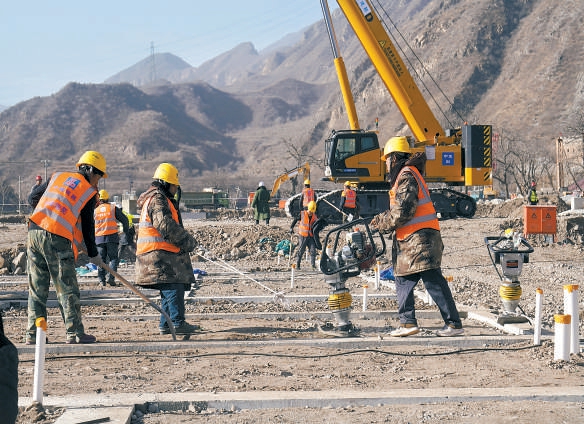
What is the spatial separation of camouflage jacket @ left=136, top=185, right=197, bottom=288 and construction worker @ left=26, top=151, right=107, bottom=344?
0.60 meters

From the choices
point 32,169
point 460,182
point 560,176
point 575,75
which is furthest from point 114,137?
point 460,182

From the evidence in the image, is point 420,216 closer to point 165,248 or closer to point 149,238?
point 165,248

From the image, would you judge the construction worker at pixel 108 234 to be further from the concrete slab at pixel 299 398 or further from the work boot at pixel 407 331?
the concrete slab at pixel 299 398

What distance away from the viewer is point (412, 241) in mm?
7055

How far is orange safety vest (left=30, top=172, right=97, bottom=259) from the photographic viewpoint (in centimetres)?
693

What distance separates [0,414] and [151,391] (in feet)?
9.87

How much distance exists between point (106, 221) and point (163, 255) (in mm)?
6085

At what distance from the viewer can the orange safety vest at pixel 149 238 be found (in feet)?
24.3

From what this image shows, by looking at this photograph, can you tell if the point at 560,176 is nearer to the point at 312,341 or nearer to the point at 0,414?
the point at 312,341

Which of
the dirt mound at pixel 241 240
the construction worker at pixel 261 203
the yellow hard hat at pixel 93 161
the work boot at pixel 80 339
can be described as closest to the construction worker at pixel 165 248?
the yellow hard hat at pixel 93 161

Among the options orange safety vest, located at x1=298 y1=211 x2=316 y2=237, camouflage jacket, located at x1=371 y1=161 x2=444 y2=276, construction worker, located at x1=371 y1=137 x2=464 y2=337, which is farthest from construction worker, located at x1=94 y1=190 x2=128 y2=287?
camouflage jacket, located at x1=371 y1=161 x2=444 y2=276

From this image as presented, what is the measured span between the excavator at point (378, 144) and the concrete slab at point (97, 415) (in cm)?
1833

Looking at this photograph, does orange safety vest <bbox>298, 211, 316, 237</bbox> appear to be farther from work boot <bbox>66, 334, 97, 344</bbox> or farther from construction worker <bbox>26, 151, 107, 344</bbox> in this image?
work boot <bbox>66, 334, 97, 344</bbox>

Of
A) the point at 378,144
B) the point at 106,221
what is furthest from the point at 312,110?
the point at 106,221
